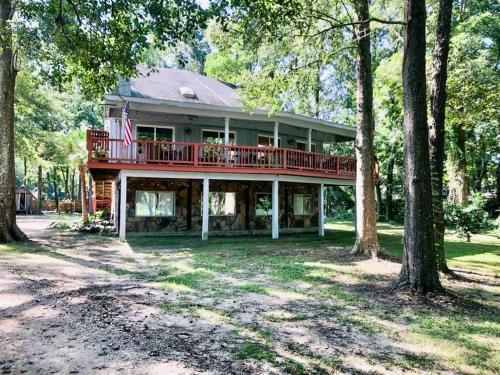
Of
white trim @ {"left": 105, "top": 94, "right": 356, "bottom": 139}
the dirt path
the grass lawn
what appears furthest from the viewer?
white trim @ {"left": 105, "top": 94, "right": 356, "bottom": 139}

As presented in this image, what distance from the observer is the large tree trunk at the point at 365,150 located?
1186 cm

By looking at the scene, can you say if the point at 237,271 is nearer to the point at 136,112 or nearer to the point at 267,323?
the point at 267,323

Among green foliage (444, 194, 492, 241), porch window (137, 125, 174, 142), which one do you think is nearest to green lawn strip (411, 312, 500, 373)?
green foliage (444, 194, 492, 241)

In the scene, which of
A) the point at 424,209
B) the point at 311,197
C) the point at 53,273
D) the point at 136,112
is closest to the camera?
the point at 424,209

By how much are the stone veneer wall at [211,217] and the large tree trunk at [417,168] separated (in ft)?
→ 41.0

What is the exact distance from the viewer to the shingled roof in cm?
1658

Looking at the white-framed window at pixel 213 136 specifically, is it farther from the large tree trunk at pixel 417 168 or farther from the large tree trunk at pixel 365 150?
the large tree trunk at pixel 417 168

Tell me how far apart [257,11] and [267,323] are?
545 centimetres

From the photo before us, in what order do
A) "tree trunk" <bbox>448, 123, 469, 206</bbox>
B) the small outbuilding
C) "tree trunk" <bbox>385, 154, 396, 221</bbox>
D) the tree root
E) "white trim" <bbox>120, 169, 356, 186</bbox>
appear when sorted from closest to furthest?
the tree root, "white trim" <bbox>120, 169, 356, 186</bbox>, "tree trunk" <bbox>448, 123, 469, 206</bbox>, "tree trunk" <bbox>385, 154, 396, 221</bbox>, the small outbuilding

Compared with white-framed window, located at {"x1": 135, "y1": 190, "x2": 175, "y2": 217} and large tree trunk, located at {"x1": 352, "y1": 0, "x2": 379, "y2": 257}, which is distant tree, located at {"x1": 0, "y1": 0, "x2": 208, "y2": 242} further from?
white-framed window, located at {"x1": 135, "y1": 190, "x2": 175, "y2": 217}

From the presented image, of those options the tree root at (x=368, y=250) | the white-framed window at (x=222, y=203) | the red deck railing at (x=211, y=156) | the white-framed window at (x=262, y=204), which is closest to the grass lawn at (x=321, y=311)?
the tree root at (x=368, y=250)

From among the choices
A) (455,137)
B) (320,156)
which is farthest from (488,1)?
(320,156)

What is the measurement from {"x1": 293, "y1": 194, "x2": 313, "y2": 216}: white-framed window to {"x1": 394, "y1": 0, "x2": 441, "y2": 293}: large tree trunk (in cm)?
1408

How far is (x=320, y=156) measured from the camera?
60.5ft
